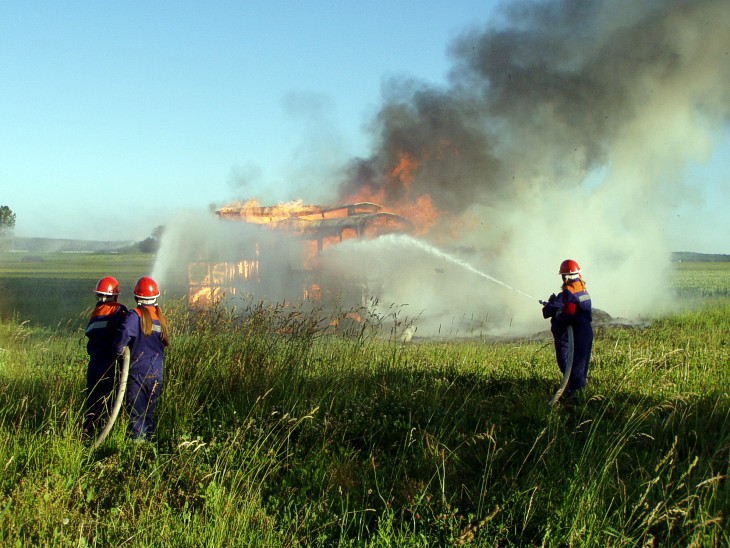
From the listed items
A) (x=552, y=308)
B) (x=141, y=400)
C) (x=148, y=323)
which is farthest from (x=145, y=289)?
(x=552, y=308)

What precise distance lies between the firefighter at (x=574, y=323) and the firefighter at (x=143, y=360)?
158 inches

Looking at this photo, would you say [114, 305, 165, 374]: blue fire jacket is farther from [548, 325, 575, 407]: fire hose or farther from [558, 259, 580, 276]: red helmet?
[558, 259, 580, 276]: red helmet

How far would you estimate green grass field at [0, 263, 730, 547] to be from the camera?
12.3 ft

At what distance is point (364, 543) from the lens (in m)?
3.65

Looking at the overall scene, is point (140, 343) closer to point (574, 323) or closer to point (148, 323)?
point (148, 323)

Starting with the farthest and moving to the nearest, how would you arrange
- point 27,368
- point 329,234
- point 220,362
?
point 329,234 < point 27,368 < point 220,362

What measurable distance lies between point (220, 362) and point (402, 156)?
59.9 feet

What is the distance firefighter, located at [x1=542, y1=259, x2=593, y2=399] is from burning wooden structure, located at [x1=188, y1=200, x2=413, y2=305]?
8421 mm

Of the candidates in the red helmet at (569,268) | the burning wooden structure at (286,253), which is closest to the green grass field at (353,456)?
the red helmet at (569,268)

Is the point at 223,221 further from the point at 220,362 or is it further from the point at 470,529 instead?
the point at 470,529

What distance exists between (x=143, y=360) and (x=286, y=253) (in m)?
11.1

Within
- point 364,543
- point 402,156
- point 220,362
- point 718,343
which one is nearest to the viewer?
point 364,543

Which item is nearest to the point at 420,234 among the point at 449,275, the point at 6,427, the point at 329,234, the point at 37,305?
the point at 449,275

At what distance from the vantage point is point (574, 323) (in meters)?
6.83
